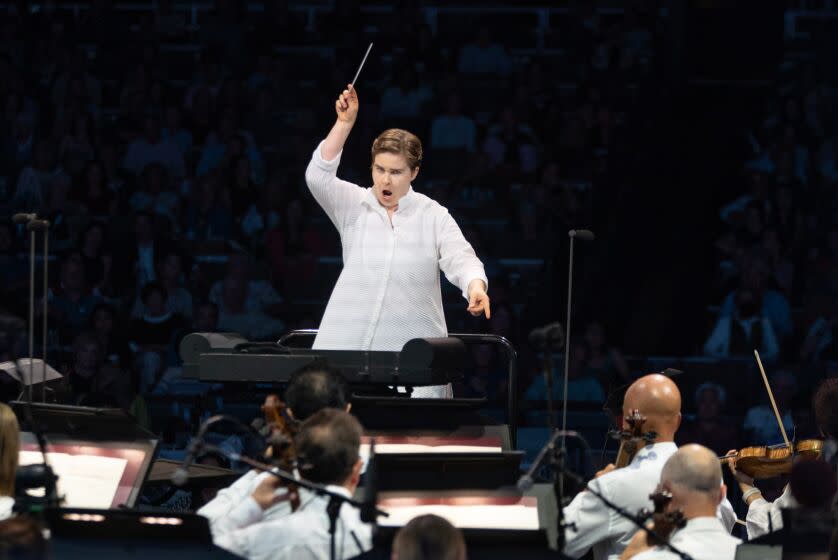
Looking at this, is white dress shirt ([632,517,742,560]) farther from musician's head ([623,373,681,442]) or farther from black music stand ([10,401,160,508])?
black music stand ([10,401,160,508])

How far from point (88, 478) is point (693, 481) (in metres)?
1.91

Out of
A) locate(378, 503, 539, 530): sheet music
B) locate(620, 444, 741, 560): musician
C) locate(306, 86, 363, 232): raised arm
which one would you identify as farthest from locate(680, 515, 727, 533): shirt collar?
locate(306, 86, 363, 232): raised arm

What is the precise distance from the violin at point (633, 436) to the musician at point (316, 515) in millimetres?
1131

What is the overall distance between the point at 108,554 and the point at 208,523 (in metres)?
0.27

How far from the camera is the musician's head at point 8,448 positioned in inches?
164

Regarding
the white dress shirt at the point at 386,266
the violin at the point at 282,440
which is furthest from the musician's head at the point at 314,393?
the white dress shirt at the point at 386,266

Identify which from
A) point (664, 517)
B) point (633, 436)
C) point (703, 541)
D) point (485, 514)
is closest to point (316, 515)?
point (485, 514)

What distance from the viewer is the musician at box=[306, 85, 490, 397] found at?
548 centimetres

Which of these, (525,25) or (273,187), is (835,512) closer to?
(273,187)

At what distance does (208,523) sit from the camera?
3455mm

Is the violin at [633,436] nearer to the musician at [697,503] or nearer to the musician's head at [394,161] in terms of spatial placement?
the musician at [697,503]

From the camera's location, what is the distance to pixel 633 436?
4570mm

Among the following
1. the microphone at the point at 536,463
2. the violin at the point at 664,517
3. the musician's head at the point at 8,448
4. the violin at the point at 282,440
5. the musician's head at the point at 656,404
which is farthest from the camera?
the musician's head at the point at 656,404

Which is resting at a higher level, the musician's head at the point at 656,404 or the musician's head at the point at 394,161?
the musician's head at the point at 394,161
